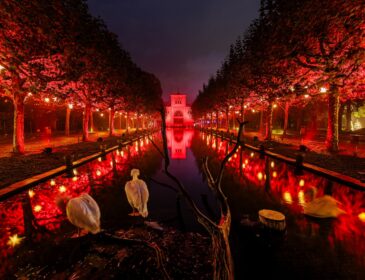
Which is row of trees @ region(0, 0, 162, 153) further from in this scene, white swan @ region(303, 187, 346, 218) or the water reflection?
white swan @ region(303, 187, 346, 218)

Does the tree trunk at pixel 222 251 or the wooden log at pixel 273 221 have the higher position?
the tree trunk at pixel 222 251

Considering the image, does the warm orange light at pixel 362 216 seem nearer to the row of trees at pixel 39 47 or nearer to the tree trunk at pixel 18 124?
the row of trees at pixel 39 47

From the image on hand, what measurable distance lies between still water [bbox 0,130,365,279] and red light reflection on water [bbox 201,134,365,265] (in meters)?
0.02

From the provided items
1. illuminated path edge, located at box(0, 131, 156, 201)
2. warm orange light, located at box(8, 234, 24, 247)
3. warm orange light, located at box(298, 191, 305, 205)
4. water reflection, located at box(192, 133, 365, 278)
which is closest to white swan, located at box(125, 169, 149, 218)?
warm orange light, located at box(8, 234, 24, 247)

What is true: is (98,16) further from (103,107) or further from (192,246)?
(192,246)

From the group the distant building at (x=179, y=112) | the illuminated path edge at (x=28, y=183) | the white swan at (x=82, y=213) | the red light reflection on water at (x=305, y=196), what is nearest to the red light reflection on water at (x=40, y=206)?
the illuminated path edge at (x=28, y=183)

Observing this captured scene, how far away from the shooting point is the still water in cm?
464

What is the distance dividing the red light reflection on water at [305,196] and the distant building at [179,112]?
334 feet

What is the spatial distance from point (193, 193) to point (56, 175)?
733cm

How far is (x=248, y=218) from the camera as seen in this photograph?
22.4ft

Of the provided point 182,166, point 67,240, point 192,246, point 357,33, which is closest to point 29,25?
point 182,166

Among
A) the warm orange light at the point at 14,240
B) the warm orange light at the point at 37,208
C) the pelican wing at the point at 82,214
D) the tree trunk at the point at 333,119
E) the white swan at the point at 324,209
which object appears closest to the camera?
the pelican wing at the point at 82,214

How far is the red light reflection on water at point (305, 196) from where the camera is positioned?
5566 mm

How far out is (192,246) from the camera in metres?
5.28
